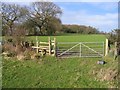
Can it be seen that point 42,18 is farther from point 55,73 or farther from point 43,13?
point 55,73

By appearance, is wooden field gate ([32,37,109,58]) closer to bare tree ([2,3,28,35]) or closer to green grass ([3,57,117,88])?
green grass ([3,57,117,88])

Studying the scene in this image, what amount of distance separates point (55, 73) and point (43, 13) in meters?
31.3

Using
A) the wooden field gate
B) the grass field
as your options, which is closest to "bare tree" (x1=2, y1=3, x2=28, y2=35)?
the wooden field gate

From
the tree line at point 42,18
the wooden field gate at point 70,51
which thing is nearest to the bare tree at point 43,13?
the tree line at point 42,18

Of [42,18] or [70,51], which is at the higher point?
[42,18]

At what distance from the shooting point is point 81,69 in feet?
50.2

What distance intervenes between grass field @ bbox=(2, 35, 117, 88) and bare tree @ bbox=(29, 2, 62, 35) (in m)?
26.2

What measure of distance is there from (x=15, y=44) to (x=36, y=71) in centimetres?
541

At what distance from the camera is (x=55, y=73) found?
48.6 feet

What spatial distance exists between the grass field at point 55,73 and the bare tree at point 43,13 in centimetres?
2618

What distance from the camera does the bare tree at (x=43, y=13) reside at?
43000 mm

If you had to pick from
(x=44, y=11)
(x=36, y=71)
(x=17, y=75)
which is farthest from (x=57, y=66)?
(x=44, y=11)

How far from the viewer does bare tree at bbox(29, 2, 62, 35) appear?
43.0 metres

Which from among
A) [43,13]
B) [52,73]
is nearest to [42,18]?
[43,13]
